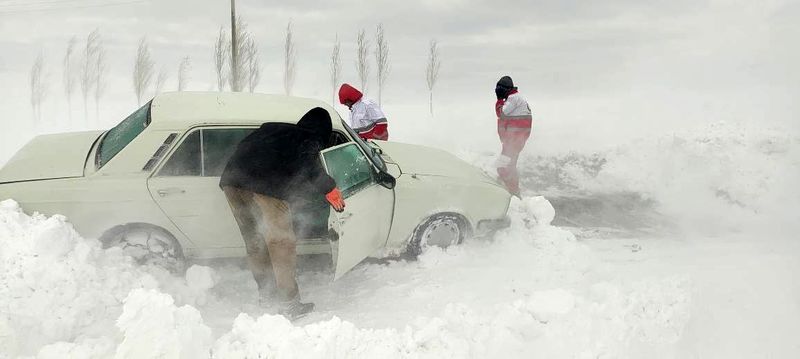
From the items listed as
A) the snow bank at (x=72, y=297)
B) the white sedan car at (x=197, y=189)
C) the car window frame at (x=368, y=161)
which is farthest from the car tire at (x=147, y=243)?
the car window frame at (x=368, y=161)

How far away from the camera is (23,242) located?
152 inches

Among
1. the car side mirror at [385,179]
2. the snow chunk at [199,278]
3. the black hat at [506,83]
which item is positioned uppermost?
the black hat at [506,83]

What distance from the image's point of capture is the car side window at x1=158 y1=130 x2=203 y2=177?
4.51 meters

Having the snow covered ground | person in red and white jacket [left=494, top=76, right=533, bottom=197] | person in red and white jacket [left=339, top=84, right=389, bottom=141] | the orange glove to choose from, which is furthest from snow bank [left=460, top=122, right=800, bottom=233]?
the orange glove

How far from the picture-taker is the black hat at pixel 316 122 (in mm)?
4246

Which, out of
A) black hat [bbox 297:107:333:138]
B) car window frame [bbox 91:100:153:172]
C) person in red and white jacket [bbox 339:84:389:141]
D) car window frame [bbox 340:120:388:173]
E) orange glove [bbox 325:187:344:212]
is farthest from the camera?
person in red and white jacket [bbox 339:84:389:141]

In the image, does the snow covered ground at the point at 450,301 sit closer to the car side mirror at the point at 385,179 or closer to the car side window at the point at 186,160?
the car side window at the point at 186,160

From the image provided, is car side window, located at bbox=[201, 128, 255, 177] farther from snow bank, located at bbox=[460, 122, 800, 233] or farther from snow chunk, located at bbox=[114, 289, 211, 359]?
snow bank, located at bbox=[460, 122, 800, 233]

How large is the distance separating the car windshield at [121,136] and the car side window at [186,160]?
1.28ft

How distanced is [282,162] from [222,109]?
1.12 meters

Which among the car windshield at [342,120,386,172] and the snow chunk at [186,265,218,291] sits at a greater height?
the car windshield at [342,120,386,172]

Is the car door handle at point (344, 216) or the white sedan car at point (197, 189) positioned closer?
the car door handle at point (344, 216)

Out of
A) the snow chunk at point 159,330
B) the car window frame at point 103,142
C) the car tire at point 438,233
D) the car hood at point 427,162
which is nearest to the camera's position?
the snow chunk at point 159,330

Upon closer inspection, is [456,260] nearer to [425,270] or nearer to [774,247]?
[425,270]
